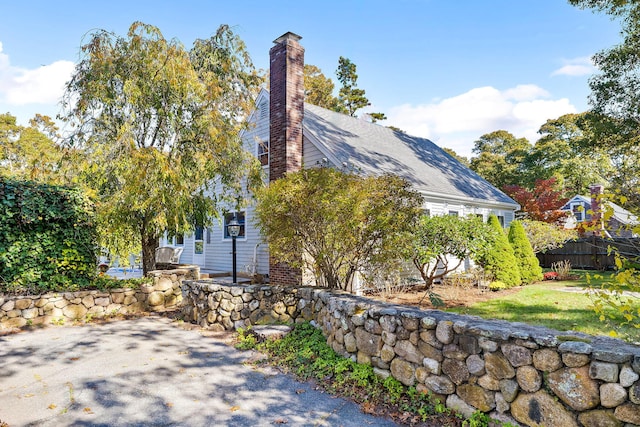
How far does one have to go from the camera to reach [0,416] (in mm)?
3416

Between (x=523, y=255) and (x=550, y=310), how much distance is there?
512cm

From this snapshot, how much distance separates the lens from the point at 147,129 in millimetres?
8508

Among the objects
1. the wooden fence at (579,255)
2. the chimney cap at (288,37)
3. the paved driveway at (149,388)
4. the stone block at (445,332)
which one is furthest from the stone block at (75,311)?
the wooden fence at (579,255)

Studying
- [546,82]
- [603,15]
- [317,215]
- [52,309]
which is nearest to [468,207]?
[546,82]

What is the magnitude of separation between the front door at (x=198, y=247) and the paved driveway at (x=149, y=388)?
932 cm

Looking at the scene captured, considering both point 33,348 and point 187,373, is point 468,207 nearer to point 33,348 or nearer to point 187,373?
point 187,373

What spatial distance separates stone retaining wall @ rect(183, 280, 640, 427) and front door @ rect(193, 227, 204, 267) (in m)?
11.3

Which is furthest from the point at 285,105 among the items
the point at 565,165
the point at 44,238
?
the point at 565,165

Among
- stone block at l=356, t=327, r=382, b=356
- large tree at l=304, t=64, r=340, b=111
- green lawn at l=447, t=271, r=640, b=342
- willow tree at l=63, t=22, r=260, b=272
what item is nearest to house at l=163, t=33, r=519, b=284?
willow tree at l=63, t=22, r=260, b=272

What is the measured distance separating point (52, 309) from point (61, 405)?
165 inches

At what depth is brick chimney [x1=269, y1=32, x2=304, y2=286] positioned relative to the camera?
33.4ft

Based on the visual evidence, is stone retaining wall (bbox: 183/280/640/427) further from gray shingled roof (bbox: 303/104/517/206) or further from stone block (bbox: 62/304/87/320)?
gray shingled roof (bbox: 303/104/517/206)

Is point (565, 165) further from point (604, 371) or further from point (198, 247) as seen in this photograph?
point (604, 371)

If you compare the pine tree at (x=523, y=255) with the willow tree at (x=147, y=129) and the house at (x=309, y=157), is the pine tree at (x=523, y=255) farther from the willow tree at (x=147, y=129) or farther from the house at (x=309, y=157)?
the willow tree at (x=147, y=129)
